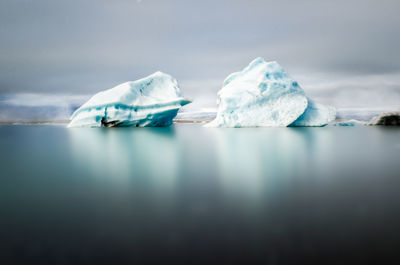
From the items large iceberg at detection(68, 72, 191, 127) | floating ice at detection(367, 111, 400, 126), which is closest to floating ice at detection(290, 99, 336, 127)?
large iceberg at detection(68, 72, 191, 127)

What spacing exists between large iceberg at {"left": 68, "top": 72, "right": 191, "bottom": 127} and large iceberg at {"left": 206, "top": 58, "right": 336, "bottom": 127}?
2.92 metres

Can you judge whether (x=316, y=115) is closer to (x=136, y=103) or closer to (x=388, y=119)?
(x=388, y=119)

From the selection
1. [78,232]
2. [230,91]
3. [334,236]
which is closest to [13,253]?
[78,232]

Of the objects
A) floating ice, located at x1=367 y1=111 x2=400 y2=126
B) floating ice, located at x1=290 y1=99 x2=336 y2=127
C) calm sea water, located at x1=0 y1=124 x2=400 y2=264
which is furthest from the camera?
floating ice, located at x1=367 y1=111 x2=400 y2=126

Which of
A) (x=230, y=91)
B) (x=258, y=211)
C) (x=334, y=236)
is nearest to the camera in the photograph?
(x=334, y=236)

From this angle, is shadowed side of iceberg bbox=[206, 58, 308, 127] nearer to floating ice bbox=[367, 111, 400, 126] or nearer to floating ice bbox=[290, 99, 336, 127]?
floating ice bbox=[290, 99, 336, 127]

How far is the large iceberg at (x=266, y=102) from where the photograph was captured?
16734mm

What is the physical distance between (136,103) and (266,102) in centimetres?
844

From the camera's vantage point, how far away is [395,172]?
3.61 meters

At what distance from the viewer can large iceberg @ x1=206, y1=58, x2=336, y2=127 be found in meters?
16.7

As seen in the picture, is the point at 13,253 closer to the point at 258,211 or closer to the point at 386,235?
the point at 258,211

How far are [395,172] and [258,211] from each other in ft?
9.15

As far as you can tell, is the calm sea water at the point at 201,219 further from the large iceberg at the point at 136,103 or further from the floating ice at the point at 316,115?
the floating ice at the point at 316,115

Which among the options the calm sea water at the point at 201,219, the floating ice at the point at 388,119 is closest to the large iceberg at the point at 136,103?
the calm sea water at the point at 201,219
